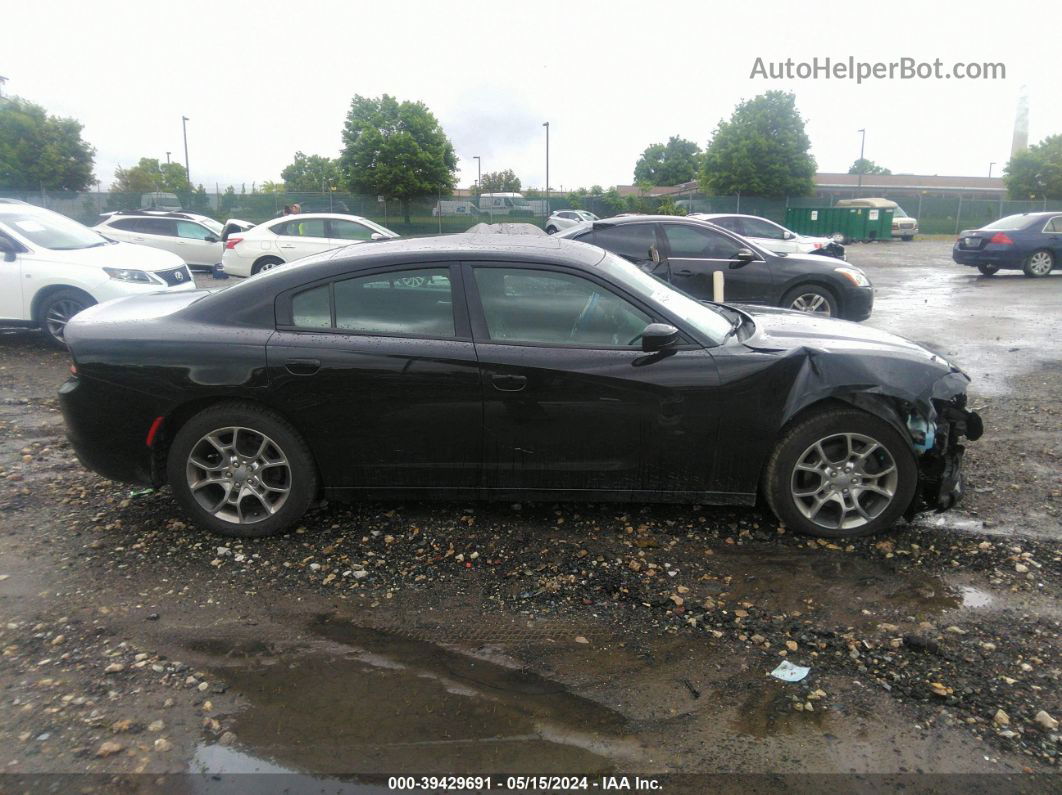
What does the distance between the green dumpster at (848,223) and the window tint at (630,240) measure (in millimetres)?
28568

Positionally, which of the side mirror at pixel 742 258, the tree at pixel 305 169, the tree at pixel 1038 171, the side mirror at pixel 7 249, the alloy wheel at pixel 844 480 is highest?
the tree at pixel 305 169

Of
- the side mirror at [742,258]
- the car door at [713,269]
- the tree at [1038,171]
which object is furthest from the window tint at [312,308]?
the tree at [1038,171]

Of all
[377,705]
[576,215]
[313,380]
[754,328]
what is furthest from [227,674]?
[576,215]

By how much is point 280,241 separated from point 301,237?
1.41ft

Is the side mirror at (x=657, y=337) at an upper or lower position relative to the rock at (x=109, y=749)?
upper

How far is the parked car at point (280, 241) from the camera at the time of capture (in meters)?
15.9

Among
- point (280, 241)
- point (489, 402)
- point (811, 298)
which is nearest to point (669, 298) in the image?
point (489, 402)

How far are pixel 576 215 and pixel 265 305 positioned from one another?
96.4ft

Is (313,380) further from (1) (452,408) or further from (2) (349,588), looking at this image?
(2) (349,588)

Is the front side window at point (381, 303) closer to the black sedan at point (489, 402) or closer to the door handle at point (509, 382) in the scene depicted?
the black sedan at point (489, 402)

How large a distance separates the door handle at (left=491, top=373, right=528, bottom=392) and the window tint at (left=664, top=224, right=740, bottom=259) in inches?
245

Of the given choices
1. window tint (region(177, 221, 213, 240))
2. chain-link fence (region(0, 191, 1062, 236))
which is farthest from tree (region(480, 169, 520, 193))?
window tint (region(177, 221, 213, 240))

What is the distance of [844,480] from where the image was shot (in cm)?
411

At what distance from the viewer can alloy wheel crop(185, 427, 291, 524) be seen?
4.14 m
